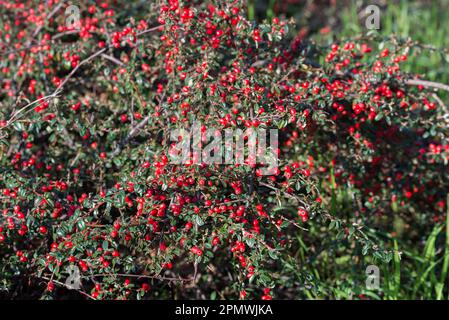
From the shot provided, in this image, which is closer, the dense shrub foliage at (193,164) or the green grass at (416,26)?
the dense shrub foliage at (193,164)

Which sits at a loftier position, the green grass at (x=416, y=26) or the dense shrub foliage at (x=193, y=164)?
the green grass at (x=416, y=26)

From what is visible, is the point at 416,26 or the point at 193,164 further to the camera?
the point at 416,26

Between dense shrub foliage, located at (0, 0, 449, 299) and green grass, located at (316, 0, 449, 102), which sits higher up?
green grass, located at (316, 0, 449, 102)

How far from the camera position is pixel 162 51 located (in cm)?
291

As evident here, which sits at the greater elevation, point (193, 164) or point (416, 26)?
point (416, 26)

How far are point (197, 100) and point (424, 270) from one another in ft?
4.67

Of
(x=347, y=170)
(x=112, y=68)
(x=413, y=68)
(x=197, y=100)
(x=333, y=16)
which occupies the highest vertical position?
(x=333, y=16)

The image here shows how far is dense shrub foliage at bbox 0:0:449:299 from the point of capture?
2389 millimetres

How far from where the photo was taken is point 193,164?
2391 mm

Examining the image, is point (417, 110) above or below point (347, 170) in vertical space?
above

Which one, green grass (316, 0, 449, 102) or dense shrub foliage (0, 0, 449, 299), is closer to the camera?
dense shrub foliage (0, 0, 449, 299)

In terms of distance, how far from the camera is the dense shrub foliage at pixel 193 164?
2.39m
